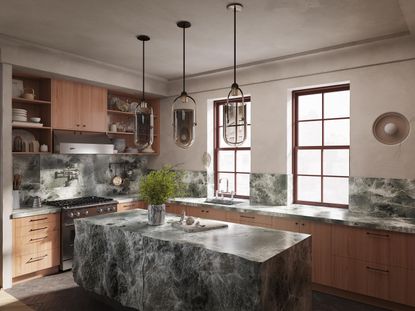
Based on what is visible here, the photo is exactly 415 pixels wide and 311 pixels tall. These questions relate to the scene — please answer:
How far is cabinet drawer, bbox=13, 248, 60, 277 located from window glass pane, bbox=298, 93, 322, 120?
3978mm

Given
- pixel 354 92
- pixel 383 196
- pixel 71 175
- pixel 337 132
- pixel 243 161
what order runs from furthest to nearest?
pixel 243 161, pixel 71 175, pixel 337 132, pixel 354 92, pixel 383 196

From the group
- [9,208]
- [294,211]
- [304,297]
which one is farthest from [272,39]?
[9,208]

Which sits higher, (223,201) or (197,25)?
(197,25)

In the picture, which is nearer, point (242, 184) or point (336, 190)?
point (336, 190)

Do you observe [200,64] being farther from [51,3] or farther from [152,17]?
[51,3]

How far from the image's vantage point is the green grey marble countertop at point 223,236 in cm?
243

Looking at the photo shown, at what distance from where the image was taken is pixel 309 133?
4.70 meters

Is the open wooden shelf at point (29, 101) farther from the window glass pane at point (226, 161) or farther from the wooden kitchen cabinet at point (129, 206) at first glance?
the window glass pane at point (226, 161)

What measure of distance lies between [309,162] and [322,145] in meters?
0.31

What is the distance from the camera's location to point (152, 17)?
10.4ft

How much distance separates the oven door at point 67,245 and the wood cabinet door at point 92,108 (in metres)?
1.47

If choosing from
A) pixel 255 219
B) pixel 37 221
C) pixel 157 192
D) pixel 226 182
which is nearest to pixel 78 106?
pixel 37 221

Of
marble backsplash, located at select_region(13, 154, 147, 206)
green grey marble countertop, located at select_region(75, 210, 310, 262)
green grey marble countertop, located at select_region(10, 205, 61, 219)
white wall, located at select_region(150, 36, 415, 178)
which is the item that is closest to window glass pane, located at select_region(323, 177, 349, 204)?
white wall, located at select_region(150, 36, 415, 178)

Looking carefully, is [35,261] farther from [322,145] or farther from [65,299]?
[322,145]
